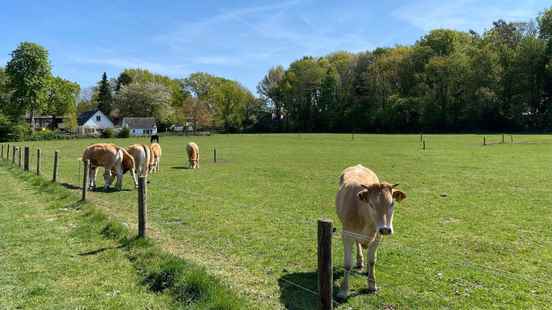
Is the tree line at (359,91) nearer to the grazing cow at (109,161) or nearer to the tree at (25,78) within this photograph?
the tree at (25,78)

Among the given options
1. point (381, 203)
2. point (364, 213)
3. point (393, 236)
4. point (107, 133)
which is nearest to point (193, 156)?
point (393, 236)

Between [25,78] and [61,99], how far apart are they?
42.5 ft

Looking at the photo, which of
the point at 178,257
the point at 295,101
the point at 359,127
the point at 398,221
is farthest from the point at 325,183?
the point at 295,101

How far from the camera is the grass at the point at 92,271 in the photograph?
229 inches

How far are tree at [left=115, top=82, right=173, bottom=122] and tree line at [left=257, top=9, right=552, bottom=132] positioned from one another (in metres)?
28.1

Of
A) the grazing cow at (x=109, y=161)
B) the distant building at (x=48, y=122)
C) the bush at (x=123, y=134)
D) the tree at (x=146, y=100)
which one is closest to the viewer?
the grazing cow at (x=109, y=161)

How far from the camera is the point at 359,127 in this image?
92312 mm

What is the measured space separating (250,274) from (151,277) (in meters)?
1.63

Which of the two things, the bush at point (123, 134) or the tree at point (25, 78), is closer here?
the tree at point (25, 78)

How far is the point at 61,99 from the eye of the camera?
82438 mm

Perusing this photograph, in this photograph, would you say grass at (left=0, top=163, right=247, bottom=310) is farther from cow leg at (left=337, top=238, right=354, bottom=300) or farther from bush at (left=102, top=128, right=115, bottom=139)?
bush at (left=102, top=128, right=115, bottom=139)

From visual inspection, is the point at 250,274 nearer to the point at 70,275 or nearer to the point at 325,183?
the point at 70,275

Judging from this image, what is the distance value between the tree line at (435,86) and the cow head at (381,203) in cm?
7728

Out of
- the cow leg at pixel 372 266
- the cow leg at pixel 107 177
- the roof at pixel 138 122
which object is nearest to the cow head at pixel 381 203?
the cow leg at pixel 372 266
